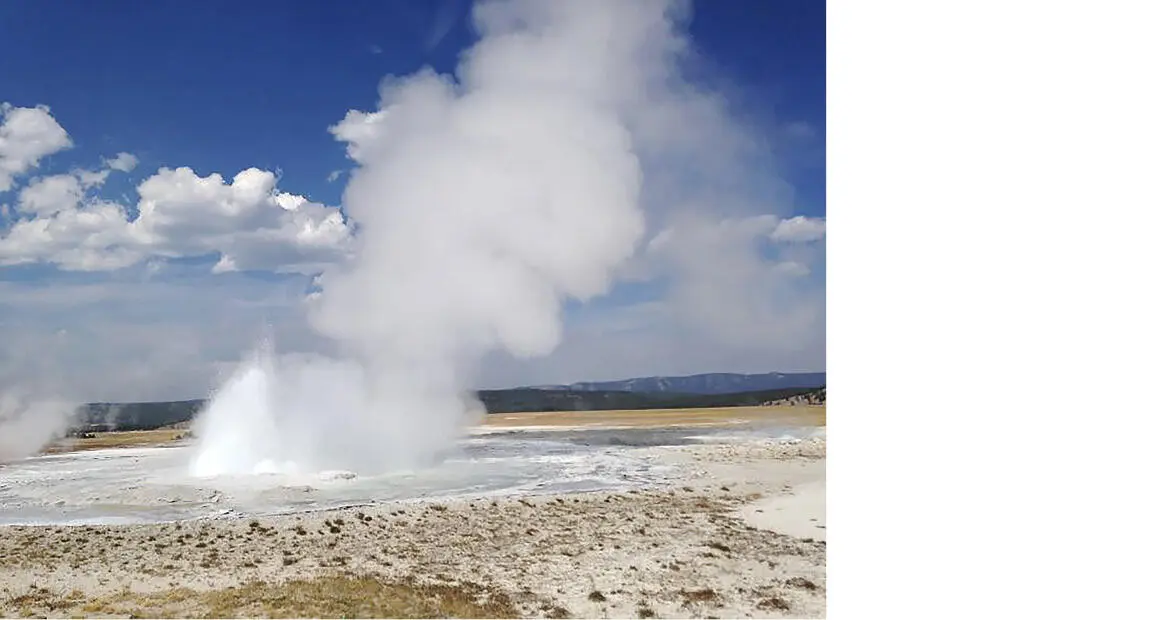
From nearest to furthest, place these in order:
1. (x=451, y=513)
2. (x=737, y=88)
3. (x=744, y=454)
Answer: (x=451, y=513)
(x=737, y=88)
(x=744, y=454)

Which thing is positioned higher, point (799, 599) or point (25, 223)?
point (25, 223)

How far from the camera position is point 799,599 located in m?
3.69

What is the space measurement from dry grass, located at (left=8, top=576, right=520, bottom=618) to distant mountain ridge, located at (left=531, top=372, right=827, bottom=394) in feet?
6.94

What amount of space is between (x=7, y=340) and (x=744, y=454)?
5058mm

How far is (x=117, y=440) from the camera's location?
5199 mm

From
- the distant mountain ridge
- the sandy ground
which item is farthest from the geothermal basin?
the distant mountain ridge

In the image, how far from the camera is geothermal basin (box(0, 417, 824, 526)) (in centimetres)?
450

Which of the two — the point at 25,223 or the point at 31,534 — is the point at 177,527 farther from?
the point at 25,223

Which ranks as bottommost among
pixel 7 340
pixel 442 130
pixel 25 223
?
pixel 7 340

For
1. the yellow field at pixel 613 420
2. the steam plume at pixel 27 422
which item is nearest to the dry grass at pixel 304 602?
the steam plume at pixel 27 422

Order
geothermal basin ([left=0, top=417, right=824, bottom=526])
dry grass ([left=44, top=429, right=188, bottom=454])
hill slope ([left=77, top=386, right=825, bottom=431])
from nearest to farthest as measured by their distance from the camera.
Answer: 1. geothermal basin ([left=0, top=417, right=824, bottom=526])
2. hill slope ([left=77, top=386, right=825, bottom=431])
3. dry grass ([left=44, top=429, right=188, bottom=454])

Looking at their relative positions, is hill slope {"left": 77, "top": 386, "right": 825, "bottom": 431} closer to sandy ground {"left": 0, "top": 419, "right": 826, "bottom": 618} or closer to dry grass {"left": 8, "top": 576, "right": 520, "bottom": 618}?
sandy ground {"left": 0, "top": 419, "right": 826, "bottom": 618}

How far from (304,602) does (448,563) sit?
680mm
